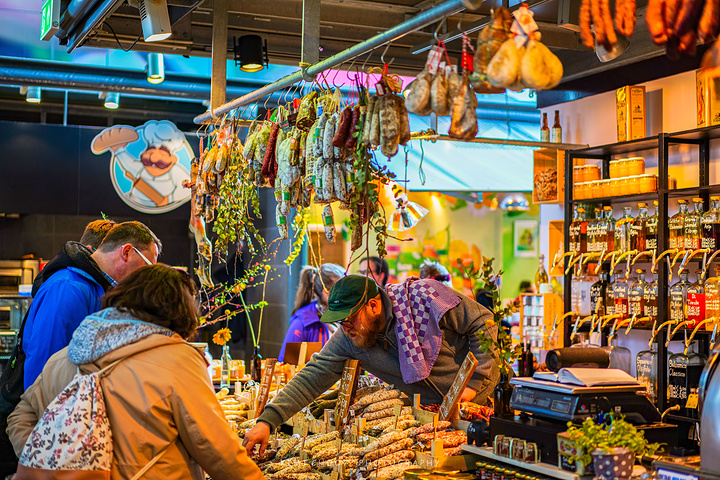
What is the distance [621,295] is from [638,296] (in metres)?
0.15

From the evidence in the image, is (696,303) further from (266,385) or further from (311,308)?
(311,308)

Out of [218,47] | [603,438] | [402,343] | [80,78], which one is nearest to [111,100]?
[80,78]

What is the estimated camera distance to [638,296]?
5234mm

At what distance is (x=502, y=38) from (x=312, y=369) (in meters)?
2.10

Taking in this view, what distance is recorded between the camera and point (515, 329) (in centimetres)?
827

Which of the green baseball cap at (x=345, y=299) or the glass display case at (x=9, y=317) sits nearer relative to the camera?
the green baseball cap at (x=345, y=299)

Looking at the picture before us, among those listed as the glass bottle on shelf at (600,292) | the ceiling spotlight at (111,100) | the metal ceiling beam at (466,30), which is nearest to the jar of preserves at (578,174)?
the glass bottle on shelf at (600,292)

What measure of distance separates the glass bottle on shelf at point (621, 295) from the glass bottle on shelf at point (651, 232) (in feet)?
1.03

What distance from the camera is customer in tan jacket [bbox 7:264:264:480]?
7.75 ft

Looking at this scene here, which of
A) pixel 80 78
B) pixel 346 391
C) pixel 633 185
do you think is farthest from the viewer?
pixel 80 78

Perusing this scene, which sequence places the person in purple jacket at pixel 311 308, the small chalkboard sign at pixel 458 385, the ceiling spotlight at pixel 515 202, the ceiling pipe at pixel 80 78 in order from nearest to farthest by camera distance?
the small chalkboard sign at pixel 458 385
the person in purple jacket at pixel 311 308
the ceiling pipe at pixel 80 78
the ceiling spotlight at pixel 515 202

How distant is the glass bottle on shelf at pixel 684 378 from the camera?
4.70 m

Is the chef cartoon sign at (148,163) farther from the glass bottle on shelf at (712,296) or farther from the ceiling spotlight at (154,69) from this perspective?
the glass bottle on shelf at (712,296)

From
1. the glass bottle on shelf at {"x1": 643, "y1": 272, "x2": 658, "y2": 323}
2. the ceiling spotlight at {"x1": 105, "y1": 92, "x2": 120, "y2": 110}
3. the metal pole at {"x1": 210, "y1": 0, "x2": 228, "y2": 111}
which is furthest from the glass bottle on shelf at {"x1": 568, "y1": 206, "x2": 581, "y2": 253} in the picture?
the ceiling spotlight at {"x1": 105, "y1": 92, "x2": 120, "y2": 110}
